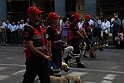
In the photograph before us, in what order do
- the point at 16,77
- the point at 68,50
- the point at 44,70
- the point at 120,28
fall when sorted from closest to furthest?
the point at 44,70 < the point at 16,77 < the point at 68,50 < the point at 120,28

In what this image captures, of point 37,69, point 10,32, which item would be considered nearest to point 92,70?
point 37,69

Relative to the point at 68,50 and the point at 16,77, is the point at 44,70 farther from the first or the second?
the point at 68,50

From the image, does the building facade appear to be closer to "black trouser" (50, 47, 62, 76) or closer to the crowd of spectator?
the crowd of spectator

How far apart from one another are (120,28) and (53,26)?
9.86 meters

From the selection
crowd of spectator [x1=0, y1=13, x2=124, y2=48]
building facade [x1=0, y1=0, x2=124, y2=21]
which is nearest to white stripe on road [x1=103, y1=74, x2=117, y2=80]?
crowd of spectator [x1=0, y1=13, x2=124, y2=48]

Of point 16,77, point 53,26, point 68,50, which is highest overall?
point 53,26

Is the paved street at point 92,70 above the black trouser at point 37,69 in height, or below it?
below

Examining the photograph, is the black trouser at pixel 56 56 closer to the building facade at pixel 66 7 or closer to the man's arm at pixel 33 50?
the man's arm at pixel 33 50

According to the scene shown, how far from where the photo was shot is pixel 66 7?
20.2 metres

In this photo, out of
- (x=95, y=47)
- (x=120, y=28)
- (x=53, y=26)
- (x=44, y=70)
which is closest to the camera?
(x=44, y=70)

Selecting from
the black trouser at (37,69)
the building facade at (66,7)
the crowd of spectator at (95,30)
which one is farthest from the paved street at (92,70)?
the building facade at (66,7)

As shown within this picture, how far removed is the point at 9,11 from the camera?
2248cm

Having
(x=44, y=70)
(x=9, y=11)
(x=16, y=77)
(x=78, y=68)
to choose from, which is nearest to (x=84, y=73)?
(x=78, y=68)

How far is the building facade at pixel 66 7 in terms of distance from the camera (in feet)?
60.9
